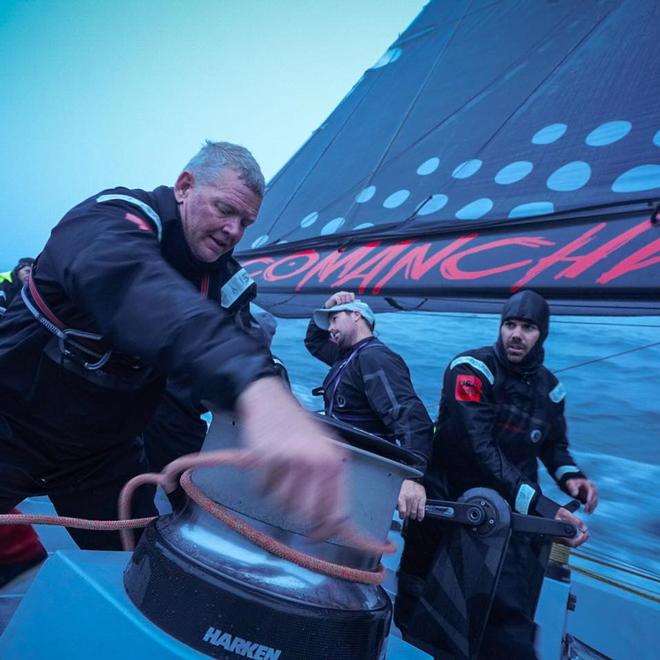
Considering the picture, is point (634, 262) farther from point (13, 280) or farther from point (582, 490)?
point (13, 280)

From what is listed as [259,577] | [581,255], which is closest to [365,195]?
[581,255]

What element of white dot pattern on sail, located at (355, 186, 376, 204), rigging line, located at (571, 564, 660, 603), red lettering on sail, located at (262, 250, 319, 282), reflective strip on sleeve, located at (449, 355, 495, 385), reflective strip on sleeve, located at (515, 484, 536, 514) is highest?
white dot pattern on sail, located at (355, 186, 376, 204)

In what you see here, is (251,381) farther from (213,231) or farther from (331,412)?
(331,412)

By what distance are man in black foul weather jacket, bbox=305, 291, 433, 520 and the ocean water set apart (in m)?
2.63

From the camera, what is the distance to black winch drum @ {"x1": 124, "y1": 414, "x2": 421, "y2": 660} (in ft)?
1.91

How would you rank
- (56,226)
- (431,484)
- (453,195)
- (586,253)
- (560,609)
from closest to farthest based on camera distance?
(56,226), (560,609), (586,253), (431,484), (453,195)

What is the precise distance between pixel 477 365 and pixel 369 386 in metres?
0.38

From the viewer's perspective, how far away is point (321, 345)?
282 centimetres

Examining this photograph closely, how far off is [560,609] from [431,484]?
571mm

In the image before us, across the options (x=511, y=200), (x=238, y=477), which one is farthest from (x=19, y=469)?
(x=511, y=200)

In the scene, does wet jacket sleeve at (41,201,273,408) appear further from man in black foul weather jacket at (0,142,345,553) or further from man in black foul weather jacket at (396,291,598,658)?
man in black foul weather jacket at (396,291,598,658)

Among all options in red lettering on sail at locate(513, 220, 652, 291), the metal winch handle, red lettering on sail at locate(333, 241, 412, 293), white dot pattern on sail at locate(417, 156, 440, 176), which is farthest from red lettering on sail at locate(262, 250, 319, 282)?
the metal winch handle

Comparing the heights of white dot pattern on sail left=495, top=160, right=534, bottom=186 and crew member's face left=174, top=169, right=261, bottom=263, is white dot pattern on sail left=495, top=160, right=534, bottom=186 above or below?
above

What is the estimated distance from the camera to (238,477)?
64 centimetres
